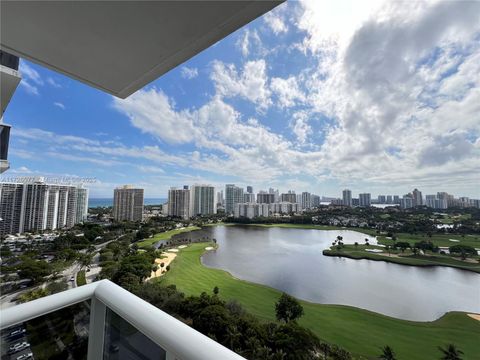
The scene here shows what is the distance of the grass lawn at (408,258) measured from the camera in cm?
909

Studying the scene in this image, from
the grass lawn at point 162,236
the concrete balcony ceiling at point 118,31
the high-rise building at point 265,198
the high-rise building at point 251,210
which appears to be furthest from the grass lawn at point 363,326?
the high-rise building at point 265,198

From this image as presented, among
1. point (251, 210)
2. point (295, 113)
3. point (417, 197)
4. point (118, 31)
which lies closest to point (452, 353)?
point (417, 197)

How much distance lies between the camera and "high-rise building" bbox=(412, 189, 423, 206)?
11414 millimetres

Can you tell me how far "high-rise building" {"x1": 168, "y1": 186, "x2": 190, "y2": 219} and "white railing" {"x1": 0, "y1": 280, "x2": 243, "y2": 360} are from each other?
21.5 m

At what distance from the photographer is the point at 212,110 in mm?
17297

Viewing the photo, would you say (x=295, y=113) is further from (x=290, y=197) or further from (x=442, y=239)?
(x=290, y=197)

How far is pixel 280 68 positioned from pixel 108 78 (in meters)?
14.8

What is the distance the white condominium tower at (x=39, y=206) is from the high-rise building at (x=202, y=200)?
36.6 feet

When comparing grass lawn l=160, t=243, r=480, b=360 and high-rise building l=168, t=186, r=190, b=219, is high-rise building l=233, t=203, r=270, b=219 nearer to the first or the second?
high-rise building l=168, t=186, r=190, b=219

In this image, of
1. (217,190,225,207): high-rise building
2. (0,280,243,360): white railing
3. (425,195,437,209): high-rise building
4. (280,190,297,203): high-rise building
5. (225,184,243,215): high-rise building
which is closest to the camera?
(0,280,243,360): white railing

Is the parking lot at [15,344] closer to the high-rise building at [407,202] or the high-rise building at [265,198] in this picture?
the high-rise building at [407,202]

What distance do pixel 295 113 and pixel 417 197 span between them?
9.51m

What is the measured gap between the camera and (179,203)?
21422 mm

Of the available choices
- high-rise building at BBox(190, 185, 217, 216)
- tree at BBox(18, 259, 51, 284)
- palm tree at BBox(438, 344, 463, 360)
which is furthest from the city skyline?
palm tree at BBox(438, 344, 463, 360)
